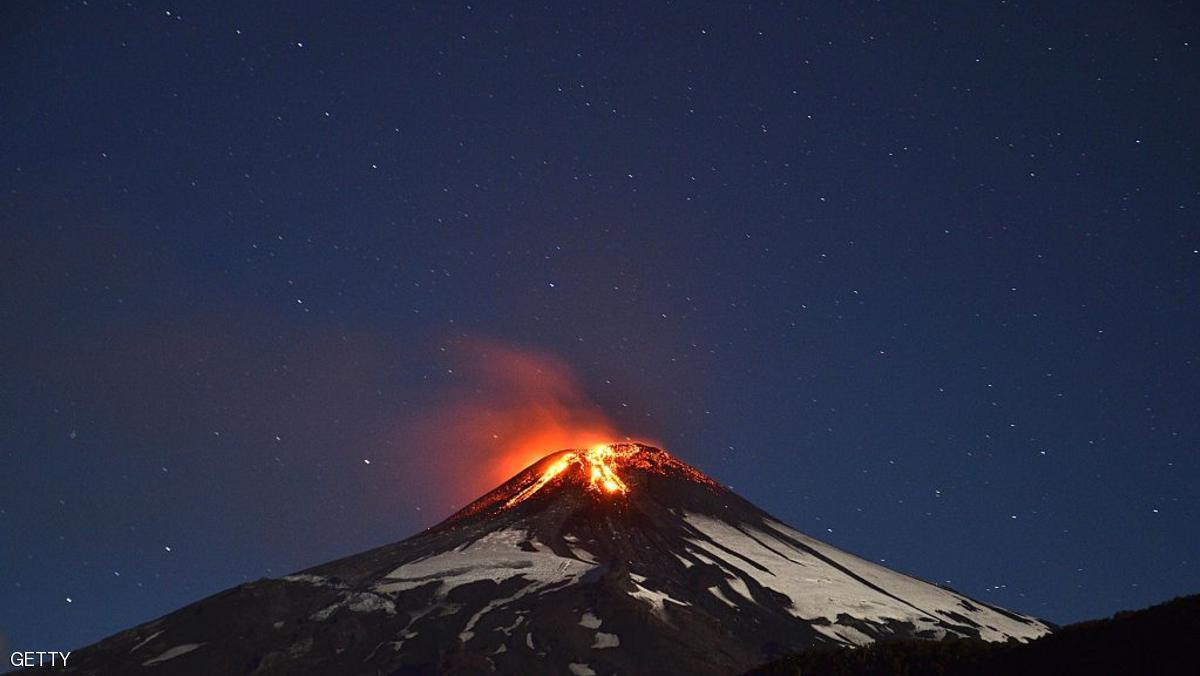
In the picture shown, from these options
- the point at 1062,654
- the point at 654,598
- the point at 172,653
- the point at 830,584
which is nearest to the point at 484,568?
the point at 654,598

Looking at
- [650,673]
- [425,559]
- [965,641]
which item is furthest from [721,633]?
[965,641]

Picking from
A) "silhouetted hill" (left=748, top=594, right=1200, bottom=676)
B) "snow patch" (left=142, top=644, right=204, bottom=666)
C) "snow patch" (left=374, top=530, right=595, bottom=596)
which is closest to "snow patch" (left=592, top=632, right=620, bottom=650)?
"snow patch" (left=374, top=530, right=595, bottom=596)

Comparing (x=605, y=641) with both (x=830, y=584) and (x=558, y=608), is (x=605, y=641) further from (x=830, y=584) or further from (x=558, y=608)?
(x=830, y=584)

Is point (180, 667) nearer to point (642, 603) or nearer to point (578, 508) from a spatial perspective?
point (642, 603)

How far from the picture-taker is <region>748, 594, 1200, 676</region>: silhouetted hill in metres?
29.0

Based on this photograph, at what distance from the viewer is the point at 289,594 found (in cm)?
14312

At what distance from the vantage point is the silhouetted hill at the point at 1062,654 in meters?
29.0

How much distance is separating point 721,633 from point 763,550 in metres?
57.0

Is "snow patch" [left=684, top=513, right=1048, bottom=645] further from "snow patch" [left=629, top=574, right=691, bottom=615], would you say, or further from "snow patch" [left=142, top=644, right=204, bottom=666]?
"snow patch" [left=142, top=644, right=204, bottom=666]

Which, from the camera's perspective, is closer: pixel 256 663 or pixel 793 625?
pixel 256 663

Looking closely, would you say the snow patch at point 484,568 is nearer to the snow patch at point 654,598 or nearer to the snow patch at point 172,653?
the snow patch at point 654,598

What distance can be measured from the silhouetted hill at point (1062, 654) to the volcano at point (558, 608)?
2829 inches

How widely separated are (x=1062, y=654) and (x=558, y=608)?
10299 cm

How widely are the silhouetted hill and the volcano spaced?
71860mm
